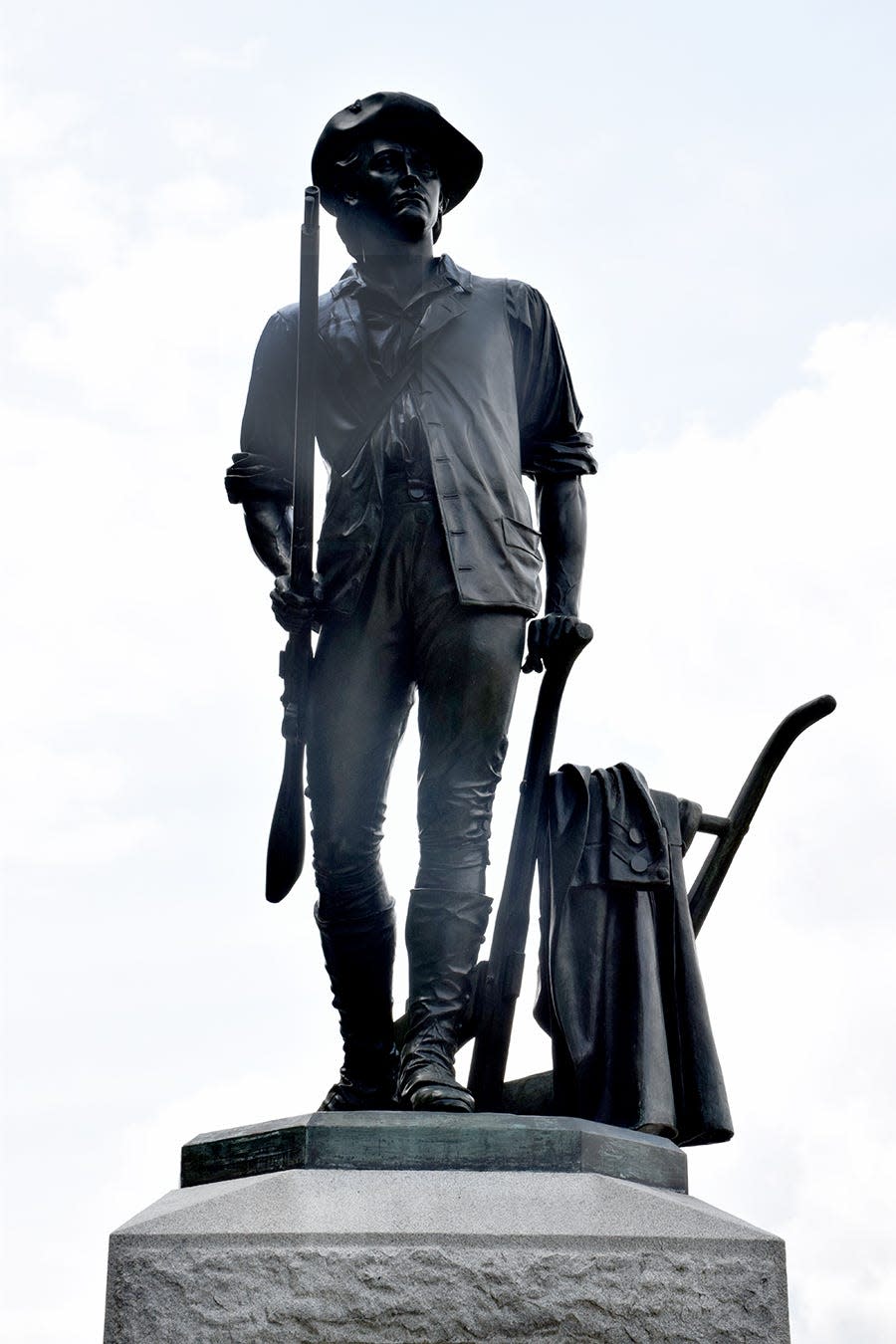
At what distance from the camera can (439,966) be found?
5383 mm

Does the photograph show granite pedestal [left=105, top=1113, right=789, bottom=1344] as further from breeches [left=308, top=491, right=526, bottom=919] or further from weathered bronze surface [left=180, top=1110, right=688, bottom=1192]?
breeches [left=308, top=491, right=526, bottom=919]

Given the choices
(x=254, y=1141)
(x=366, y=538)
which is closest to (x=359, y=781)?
(x=366, y=538)

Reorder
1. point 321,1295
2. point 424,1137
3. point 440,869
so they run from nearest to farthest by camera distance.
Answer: point 321,1295, point 424,1137, point 440,869

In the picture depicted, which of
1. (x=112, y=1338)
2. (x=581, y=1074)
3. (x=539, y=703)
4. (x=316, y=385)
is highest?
(x=316, y=385)

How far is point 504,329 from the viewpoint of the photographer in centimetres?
594

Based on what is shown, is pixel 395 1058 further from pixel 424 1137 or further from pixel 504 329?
pixel 504 329

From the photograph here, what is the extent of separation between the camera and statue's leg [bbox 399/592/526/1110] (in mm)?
5383

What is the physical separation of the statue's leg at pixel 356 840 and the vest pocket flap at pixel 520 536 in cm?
45

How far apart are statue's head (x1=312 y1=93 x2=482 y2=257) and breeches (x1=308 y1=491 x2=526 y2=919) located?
0.88m

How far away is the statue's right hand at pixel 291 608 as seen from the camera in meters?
5.59

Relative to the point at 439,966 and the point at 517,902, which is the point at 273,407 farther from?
the point at 439,966

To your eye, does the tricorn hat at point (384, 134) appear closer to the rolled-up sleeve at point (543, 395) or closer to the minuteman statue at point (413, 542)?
the minuteman statue at point (413, 542)

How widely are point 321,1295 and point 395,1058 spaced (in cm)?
120

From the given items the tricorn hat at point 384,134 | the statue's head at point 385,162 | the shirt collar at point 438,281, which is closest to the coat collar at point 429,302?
the shirt collar at point 438,281
